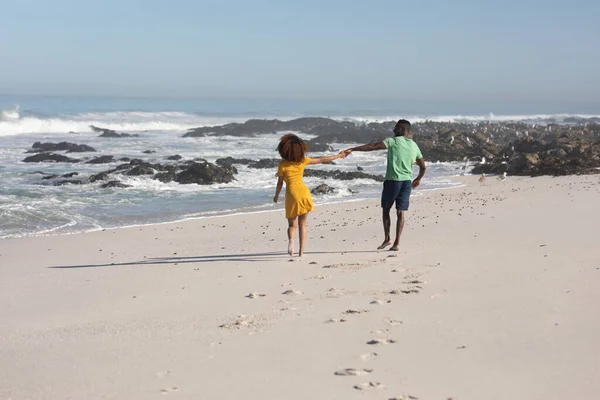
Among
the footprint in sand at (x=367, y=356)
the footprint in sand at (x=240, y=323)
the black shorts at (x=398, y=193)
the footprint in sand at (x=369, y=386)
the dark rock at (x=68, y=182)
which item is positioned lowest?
the dark rock at (x=68, y=182)

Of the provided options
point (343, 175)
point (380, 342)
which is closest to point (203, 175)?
point (343, 175)

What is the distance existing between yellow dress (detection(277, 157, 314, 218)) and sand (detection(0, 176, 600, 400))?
56 cm

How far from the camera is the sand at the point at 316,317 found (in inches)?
167

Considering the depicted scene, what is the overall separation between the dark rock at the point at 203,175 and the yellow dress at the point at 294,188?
11871mm

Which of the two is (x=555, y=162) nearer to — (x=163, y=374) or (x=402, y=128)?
(x=402, y=128)

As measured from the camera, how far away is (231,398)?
4.05 metres

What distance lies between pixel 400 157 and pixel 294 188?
128 centimetres

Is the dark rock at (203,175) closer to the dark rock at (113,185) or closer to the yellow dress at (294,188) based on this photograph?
the dark rock at (113,185)

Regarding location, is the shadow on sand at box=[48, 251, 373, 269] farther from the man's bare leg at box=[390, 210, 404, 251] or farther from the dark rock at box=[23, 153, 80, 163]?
the dark rock at box=[23, 153, 80, 163]

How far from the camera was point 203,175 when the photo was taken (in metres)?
20.4

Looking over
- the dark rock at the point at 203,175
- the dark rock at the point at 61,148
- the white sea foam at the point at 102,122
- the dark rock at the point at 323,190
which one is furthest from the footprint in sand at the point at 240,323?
the white sea foam at the point at 102,122

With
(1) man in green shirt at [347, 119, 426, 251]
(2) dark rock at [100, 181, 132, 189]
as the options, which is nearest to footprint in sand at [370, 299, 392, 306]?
(1) man in green shirt at [347, 119, 426, 251]

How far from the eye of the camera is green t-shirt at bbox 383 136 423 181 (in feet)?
28.2

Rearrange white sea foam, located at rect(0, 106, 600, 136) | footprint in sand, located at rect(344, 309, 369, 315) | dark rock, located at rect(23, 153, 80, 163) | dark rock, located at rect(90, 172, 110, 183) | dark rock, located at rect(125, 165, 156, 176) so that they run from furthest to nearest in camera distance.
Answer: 1. white sea foam, located at rect(0, 106, 600, 136)
2. dark rock, located at rect(23, 153, 80, 163)
3. dark rock, located at rect(125, 165, 156, 176)
4. dark rock, located at rect(90, 172, 110, 183)
5. footprint in sand, located at rect(344, 309, 369, 315)
